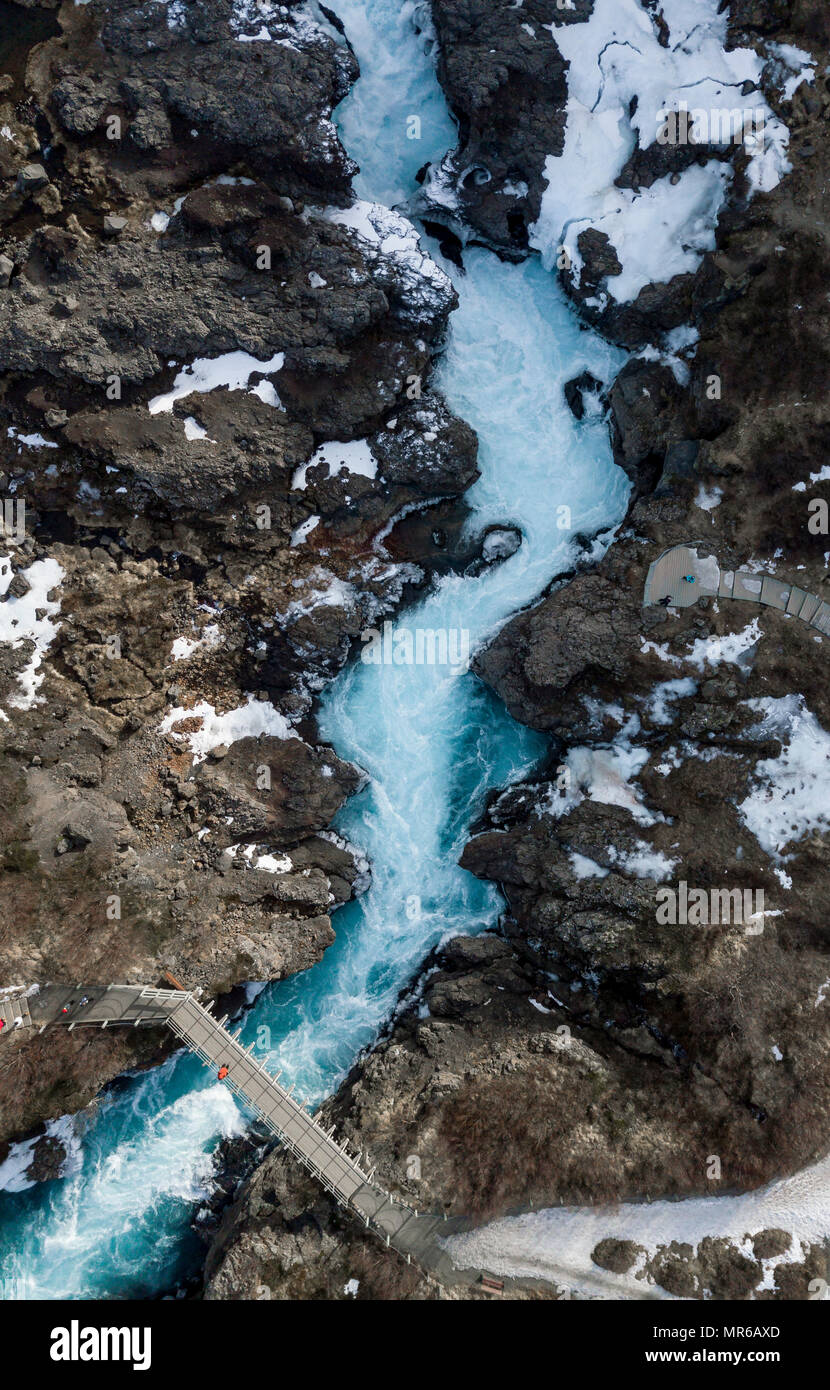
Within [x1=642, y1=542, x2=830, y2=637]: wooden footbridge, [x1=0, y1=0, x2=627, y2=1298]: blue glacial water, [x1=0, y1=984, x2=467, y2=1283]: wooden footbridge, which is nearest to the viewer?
[x1=0, y1=984, x2=467, y2=1283]: wooden footbridge

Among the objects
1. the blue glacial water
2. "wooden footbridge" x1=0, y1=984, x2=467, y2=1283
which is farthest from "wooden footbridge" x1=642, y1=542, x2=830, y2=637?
"wooden footbridge" x1=0, y1=984, x2=467, y2=1283

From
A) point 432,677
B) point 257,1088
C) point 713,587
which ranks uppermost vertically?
point 713,587

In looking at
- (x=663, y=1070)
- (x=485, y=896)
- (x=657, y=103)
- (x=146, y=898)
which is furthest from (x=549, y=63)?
(x=663, y=1070)

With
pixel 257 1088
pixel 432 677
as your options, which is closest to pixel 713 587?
pixel 432 677

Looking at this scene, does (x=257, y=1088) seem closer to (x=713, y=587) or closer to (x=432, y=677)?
(x=432, y=677)

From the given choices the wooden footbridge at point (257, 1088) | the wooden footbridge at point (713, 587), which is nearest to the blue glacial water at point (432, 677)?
the wooden footbridge at point (257, 1088)

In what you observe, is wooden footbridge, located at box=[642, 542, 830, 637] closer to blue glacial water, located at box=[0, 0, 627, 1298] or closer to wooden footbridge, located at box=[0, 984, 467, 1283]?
blue glacial water, located at box=[0, 0, 627, 1298]

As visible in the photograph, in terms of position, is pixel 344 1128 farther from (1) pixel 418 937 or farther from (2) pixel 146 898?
(2) pixel 146 898
